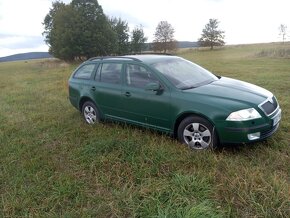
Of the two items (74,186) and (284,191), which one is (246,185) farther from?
(74,186)

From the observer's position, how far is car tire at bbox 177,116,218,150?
4.43 m

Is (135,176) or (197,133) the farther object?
(197,133)

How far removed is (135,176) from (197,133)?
1.27 metres

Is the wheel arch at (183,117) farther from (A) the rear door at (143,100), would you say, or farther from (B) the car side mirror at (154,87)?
(B) the car side mirror at (154,87)

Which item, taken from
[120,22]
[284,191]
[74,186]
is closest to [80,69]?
[74,186]

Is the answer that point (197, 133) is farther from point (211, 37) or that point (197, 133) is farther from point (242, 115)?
point (211, 37)

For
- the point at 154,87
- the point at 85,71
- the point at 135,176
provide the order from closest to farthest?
1. the point at 135,176
2. the point at 154,87
3. the point at 85,71

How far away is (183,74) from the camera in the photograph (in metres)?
5.38

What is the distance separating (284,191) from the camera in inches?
128

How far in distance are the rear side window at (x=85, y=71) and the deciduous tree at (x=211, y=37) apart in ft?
223

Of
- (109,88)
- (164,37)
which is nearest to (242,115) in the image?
(109,88)

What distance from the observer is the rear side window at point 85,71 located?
6535 mm

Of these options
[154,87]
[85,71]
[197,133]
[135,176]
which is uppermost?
[85,71]

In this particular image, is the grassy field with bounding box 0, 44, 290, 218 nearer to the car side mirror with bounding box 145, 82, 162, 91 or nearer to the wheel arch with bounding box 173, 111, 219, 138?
the wheel arch with bounding box 173, 111, 219, 138
